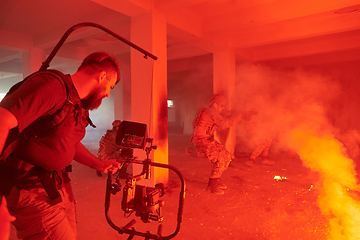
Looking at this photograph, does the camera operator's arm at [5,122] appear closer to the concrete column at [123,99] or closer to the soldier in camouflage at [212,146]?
the soldier in camouflage at [212,146]

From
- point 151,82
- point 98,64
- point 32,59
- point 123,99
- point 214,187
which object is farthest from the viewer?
point 123,99

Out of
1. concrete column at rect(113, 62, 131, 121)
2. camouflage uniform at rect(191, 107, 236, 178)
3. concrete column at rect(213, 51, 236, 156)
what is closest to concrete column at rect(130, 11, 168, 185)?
camouflage uniform at rect(191, 107, 236, 178)

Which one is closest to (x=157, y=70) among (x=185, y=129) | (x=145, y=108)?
(x=145, y=108)

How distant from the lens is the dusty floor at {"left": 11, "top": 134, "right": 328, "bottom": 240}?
2.90m

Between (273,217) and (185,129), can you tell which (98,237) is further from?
(185,129)

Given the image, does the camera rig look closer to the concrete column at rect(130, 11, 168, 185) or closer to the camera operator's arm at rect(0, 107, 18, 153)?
the camera operator's arm at rect(0, 107, 18, 153)

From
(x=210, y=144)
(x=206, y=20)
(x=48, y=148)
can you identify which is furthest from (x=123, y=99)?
(x=48, y=148)

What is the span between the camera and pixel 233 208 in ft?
11.9

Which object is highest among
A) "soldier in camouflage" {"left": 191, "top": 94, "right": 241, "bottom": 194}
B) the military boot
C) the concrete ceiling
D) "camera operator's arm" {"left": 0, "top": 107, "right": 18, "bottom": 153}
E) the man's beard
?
the concrete ceiling

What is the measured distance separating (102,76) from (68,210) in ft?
3.10

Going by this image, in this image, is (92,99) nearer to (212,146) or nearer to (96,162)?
(96,162)

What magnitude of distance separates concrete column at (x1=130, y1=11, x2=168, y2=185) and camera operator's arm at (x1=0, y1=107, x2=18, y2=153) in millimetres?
3123

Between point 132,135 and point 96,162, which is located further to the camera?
point 96,162

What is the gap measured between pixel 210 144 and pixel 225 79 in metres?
3.29
